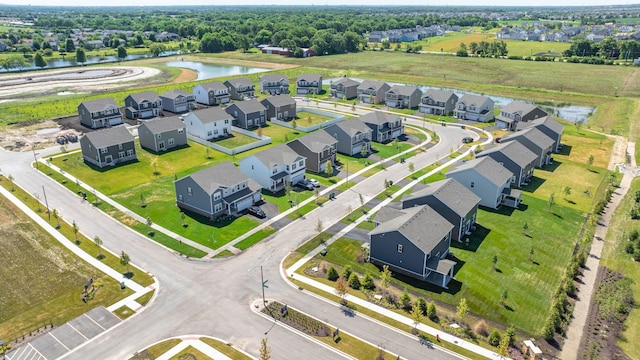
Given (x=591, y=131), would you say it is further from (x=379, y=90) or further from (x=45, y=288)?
(x=45, y=288)

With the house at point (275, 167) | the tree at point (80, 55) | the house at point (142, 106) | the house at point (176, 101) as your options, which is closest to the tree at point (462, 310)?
the house at point (275, 167)

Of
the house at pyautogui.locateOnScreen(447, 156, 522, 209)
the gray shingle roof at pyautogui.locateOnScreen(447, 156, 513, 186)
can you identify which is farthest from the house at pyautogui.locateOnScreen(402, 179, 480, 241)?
the gray shingle roof at pyautogui.locateOnScreen(447, 156, 513, 186)

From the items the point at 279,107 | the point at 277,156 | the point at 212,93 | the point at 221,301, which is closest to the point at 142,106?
the point at 212,93

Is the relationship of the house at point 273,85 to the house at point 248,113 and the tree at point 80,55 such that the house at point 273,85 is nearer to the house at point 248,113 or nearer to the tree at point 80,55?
the house at point 248,113

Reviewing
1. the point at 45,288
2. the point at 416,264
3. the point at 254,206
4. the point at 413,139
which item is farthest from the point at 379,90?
the point at 45,288

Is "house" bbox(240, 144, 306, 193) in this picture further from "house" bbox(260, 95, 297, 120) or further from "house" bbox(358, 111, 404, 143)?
"house" bbox(260, 95, 297, 120)
